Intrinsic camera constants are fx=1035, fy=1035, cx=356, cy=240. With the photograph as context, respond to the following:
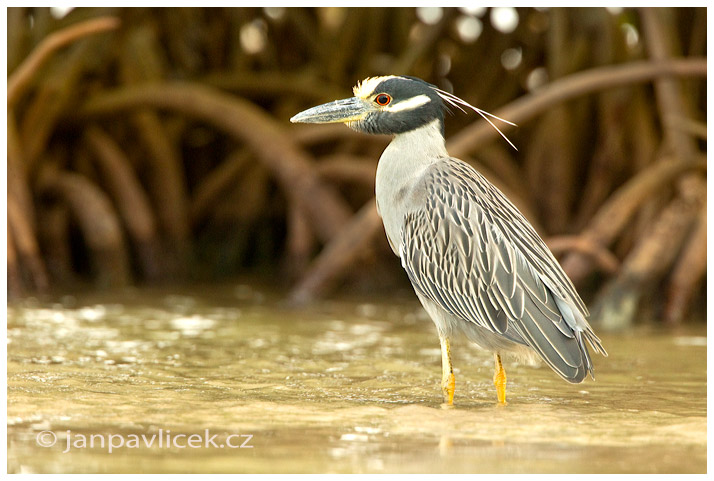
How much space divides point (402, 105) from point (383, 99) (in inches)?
3.1

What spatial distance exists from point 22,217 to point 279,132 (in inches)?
70.6

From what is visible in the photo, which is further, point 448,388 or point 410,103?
point 410,103

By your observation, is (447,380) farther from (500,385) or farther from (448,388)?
(500,385)

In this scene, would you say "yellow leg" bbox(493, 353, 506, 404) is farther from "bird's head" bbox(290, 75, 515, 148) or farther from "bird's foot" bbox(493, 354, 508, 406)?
"bird's head" bbox(290, 75, 515, 148)

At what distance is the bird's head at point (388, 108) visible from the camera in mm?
4047

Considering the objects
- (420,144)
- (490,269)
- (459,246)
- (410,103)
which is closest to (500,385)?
(490,269)

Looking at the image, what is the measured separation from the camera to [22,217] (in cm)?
666

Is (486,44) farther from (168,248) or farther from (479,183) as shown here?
(479,183)

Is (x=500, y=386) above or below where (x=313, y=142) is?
below

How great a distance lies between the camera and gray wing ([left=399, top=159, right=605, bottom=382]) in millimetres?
3668

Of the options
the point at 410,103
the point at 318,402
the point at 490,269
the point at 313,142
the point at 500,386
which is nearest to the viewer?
the point at 318,402

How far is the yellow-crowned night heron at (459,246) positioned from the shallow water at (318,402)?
0.75 ft

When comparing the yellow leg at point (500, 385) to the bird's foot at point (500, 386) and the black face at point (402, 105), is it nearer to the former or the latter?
the bird's foot at point (500, 386)

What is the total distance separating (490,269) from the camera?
12.6ft
